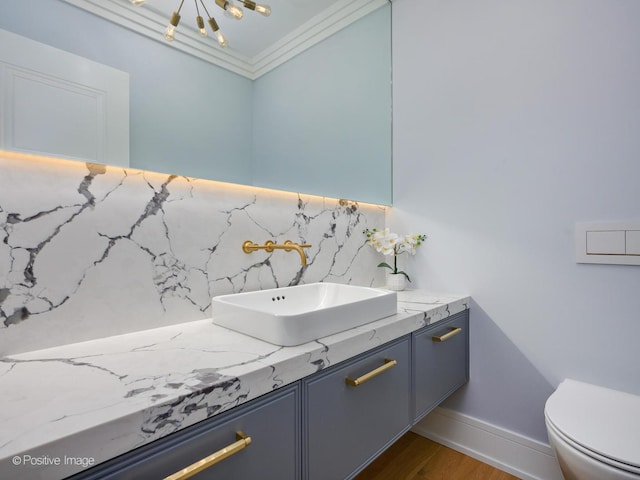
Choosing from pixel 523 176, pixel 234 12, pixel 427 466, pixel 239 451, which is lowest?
pixel 427 466

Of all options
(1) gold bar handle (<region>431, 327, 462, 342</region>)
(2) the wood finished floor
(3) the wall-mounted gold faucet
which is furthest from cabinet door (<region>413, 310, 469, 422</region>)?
(3) the wall-mounted gold faucet

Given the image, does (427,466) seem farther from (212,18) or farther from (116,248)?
(212,18)

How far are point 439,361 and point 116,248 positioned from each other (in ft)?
4.09

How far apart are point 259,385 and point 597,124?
1522 mm

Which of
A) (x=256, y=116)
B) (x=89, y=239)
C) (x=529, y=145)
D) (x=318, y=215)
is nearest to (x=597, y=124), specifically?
(x=529, y=145)

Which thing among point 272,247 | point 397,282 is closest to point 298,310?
point 272,247

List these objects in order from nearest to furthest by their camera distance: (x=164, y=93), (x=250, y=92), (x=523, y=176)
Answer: (x=164, y=93)
(x=250, y=92)
(x=523, y=176)

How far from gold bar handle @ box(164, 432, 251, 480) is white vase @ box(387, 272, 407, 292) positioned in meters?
1.21

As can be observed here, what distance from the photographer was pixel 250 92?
133 centimetres

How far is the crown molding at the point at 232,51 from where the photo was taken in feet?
3.23

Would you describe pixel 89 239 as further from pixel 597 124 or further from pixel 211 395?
pixel 597 124

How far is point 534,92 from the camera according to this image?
4.75 feet

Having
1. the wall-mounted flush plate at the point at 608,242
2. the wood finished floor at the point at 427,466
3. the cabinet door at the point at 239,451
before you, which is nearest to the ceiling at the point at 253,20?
the cabinet door at the point at 239,451

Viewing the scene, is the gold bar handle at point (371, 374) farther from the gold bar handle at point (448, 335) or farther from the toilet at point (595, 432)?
the toilet at point (595, 432)
